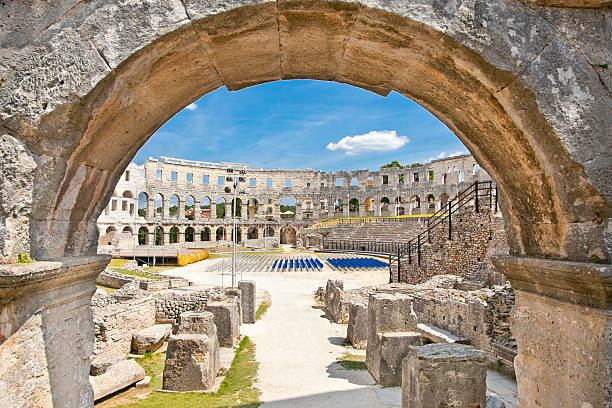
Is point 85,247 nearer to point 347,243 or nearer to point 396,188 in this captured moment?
point 347,243

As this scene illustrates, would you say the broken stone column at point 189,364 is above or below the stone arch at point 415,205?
below

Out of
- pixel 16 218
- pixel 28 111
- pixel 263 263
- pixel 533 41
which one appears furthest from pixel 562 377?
pixel 263 263

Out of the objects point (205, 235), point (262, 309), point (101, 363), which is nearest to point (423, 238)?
point (262, 309)

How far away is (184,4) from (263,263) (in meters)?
27.4

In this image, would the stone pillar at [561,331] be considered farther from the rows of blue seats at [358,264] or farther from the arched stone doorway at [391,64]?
the rows of blue seats at [358,264]

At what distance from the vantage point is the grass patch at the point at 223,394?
5633mm

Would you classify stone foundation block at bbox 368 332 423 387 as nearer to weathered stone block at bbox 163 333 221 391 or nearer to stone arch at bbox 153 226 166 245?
weathered stone block at bbox 163 333 221 391

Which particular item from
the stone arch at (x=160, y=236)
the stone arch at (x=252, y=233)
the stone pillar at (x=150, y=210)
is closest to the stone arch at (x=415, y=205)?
the stone arch at (x=252, y=233)

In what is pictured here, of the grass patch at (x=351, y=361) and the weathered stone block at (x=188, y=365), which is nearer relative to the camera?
the weathered stone block at (x=188, y=365)

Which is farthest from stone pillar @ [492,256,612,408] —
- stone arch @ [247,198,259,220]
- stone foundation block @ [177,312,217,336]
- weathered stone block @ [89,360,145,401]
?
stone arch @ [247,198,259,220]

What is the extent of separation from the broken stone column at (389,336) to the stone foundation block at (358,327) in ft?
3.98

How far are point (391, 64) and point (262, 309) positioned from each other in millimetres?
11778

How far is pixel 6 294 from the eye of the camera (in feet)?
6.54

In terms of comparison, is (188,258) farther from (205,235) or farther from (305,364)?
(205,235)
